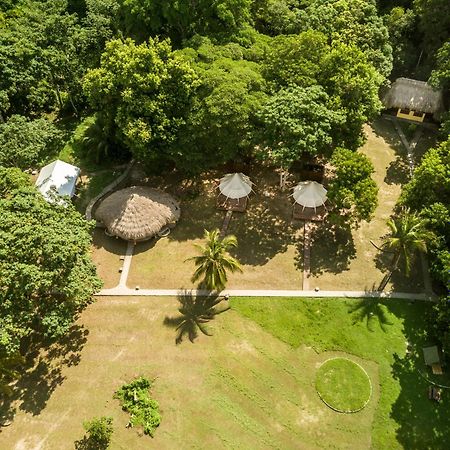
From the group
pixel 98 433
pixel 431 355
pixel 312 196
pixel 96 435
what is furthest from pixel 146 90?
pixel 431 355

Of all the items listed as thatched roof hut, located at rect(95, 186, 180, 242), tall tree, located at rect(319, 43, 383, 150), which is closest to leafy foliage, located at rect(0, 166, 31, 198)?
thatched roof hut, located at rect(95, 186, 180, 242)

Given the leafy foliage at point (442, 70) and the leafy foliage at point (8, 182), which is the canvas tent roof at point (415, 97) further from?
the leafy foliage at point (8, 182)

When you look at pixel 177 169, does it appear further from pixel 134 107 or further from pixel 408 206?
pixel 408 206

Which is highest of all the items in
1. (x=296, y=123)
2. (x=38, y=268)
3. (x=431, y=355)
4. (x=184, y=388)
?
(x=296, y=123)

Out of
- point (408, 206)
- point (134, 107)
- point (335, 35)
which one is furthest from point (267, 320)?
point (335, 35)

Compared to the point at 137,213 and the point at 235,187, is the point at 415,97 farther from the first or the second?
the point at 137,213

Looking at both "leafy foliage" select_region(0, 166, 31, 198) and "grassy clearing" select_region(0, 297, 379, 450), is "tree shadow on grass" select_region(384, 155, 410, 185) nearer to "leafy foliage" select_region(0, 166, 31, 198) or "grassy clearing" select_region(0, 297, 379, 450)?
"grassy clearing" select_region(0, 297, 379, 450)
